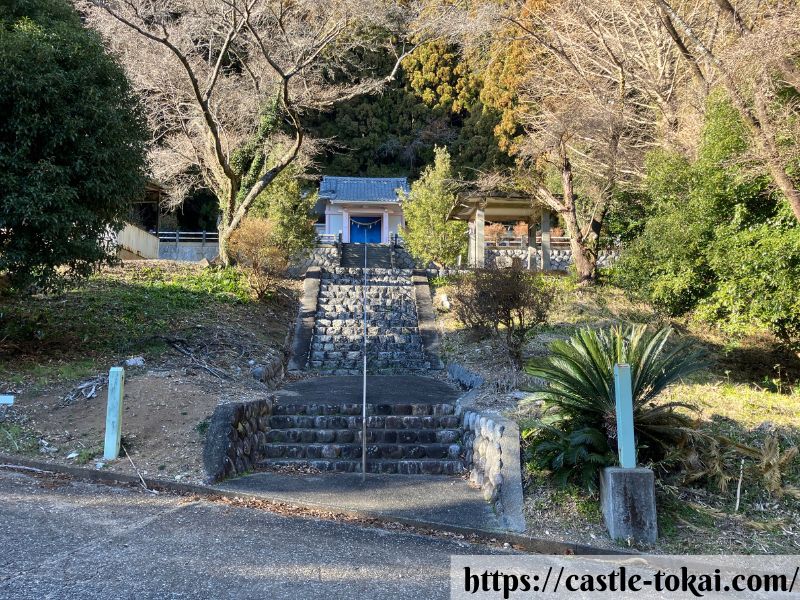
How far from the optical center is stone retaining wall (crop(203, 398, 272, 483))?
7117mm

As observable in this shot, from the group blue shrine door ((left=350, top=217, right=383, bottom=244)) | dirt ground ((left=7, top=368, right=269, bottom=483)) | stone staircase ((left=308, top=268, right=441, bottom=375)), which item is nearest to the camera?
dirt ground ((left=7, top=368, right=269, bottom=483))

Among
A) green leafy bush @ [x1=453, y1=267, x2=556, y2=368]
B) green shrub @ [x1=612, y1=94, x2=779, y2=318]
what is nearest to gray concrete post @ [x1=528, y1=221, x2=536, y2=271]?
green shrub @ [x1=612, y1=94, x2=779, y2=318]

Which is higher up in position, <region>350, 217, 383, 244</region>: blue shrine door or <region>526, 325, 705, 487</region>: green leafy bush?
<region>350, 217, 383, 244</region>: blue shrine door

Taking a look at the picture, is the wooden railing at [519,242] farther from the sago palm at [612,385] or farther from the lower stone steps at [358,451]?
the sago palm at [612,385]

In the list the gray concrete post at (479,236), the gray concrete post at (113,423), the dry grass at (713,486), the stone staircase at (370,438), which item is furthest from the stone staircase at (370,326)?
the gray concrete post at (113,423)

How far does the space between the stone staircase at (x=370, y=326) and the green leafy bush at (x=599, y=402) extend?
668 centimetres

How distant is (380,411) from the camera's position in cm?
933

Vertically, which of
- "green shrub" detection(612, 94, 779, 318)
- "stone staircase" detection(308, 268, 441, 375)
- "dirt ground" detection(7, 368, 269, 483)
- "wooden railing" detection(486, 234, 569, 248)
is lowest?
"dirt ground" detection(7, 368, 269, 483)

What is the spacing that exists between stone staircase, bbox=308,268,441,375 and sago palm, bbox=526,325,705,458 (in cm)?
674

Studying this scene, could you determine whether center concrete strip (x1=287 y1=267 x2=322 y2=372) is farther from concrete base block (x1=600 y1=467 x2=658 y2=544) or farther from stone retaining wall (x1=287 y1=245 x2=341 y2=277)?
concrete base block (x1=600 y1=467 x2=658 y2=544)

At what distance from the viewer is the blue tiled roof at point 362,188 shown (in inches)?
1303

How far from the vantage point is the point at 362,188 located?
1330 inches

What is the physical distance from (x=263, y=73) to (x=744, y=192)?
46.9 feet

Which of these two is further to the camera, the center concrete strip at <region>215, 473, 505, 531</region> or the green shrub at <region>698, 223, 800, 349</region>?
the green shrub at <region>698, 223, 800, 349</region>
